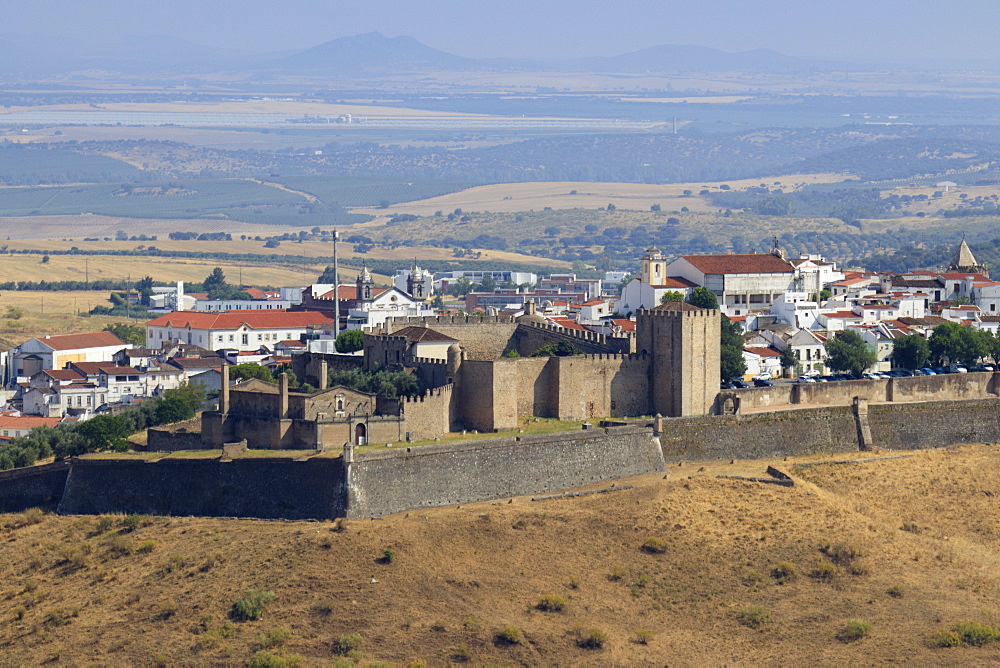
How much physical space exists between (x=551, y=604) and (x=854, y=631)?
6316mm

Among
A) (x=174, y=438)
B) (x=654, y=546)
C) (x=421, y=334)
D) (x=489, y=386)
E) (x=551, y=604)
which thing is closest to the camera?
(x=551, y=604)

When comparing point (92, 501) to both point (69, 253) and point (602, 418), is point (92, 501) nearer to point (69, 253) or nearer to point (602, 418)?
point (602, 418)

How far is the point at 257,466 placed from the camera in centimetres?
4219

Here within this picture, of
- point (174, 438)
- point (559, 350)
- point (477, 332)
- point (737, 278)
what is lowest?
point (174, 438)

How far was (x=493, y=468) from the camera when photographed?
1719 inches

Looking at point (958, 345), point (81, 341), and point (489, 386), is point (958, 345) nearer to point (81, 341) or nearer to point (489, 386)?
point (489, 386)

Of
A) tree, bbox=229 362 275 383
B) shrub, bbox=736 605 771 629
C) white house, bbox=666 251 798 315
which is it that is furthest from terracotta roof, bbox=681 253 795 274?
shrub, bbox=736 605 771 629

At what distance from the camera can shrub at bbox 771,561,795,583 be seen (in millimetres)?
41156

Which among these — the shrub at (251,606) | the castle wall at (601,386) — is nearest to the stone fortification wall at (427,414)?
the castle wall at (601,386)

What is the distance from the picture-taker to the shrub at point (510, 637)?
122ft

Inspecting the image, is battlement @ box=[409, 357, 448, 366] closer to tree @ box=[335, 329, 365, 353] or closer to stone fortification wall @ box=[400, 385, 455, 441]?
stone fortification wall @ box=[400, 385, 455, 441]

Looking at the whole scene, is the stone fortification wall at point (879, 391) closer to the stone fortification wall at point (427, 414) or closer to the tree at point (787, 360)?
the tree at point (787, 360)

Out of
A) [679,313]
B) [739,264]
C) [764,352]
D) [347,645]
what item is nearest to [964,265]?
[739,264]

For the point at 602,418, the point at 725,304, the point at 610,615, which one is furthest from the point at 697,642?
the point at 725,304
